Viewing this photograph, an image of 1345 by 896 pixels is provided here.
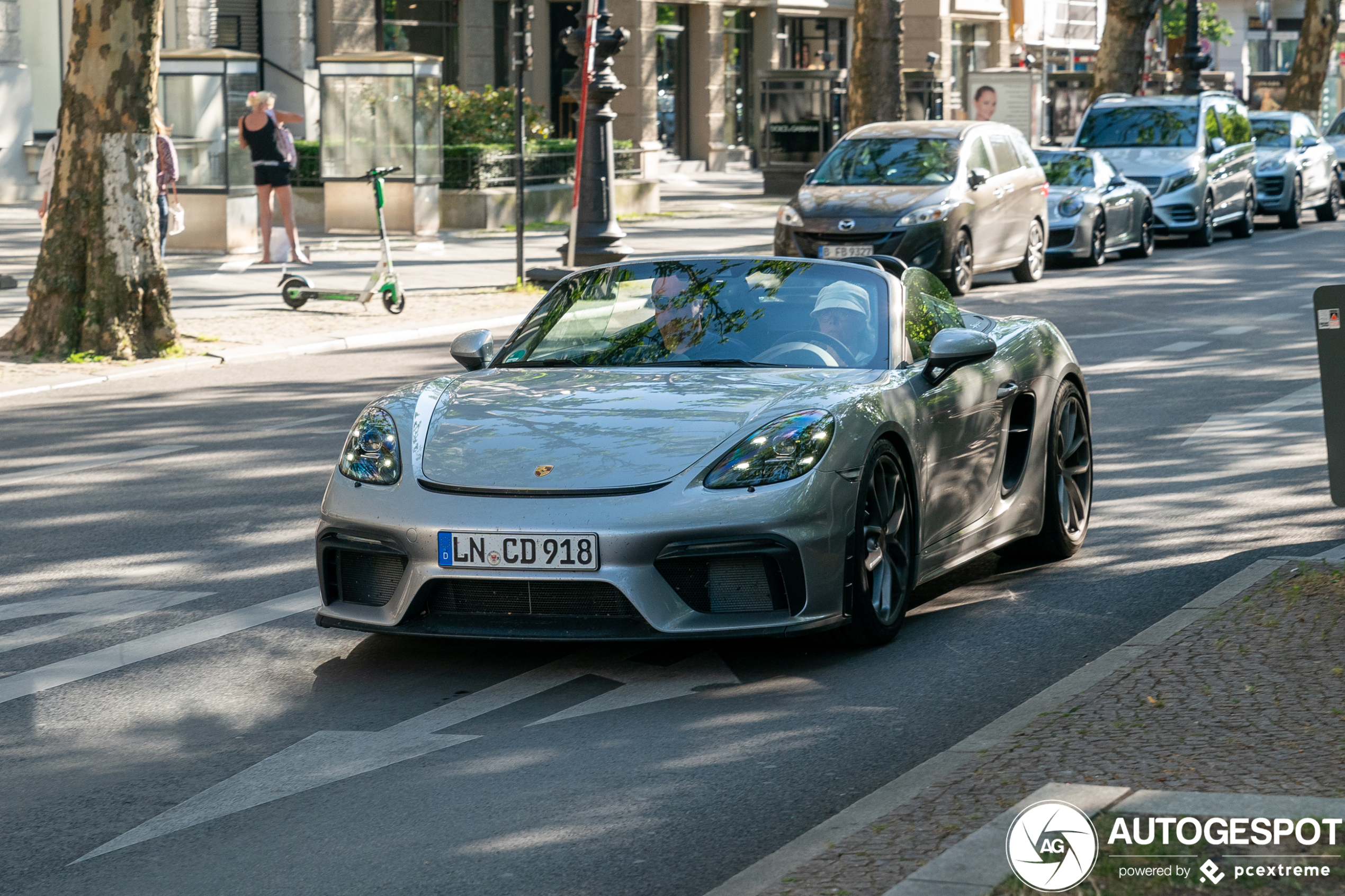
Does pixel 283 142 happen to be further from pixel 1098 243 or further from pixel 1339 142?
pixel 1339 142

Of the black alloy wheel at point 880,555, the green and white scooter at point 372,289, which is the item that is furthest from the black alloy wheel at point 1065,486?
the green and white scooter at point 372,289

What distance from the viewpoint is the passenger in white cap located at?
7098 mm

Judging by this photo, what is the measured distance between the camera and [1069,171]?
24719 mm

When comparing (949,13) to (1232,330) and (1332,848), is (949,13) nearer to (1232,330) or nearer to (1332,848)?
(1232,330)

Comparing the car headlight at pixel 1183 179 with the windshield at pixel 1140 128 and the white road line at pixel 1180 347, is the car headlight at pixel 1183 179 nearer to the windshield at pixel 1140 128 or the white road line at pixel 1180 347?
the windshield at pixel 1140 128

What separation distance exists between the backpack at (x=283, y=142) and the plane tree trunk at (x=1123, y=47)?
17.6 m

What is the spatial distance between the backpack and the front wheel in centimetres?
1829

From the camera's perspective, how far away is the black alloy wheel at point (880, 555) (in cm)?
633

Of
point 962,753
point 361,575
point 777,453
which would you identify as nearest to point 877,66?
point 777,453

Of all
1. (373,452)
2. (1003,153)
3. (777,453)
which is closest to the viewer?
(777,453)

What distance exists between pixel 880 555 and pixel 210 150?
19188mm

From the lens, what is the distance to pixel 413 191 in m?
26.2

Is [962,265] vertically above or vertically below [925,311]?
above

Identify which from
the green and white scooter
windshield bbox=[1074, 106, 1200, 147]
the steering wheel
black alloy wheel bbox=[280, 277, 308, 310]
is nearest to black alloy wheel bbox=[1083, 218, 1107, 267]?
windshield bbox=[1074, 106, 1200, 147]
